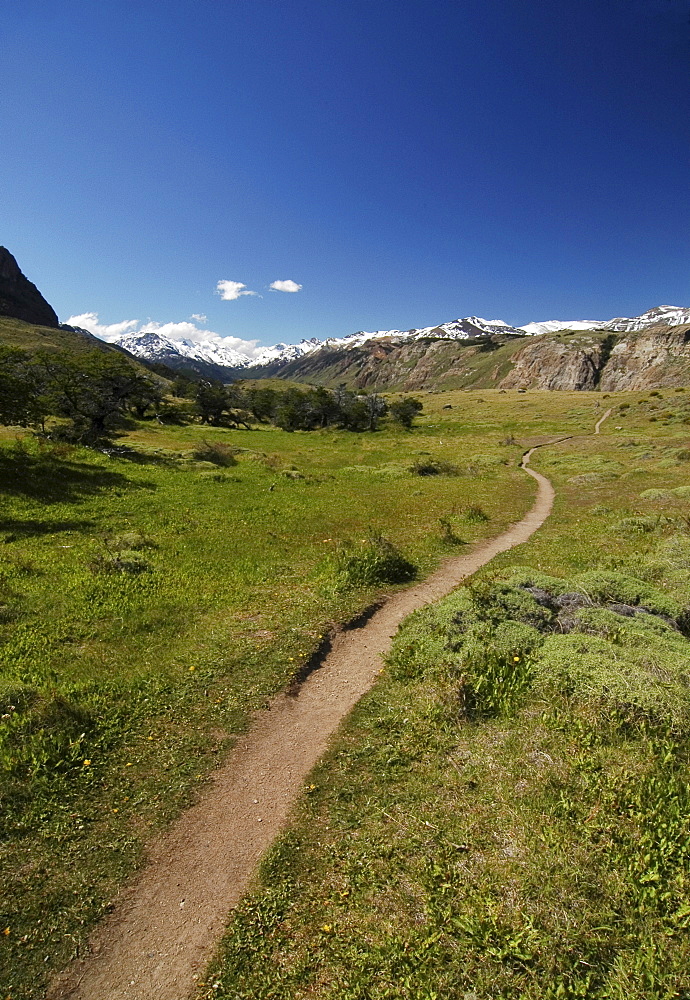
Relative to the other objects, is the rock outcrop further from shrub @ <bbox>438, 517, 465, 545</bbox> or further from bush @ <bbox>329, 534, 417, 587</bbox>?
bush @ <bbox>329, 534, 417, 587</bbox>

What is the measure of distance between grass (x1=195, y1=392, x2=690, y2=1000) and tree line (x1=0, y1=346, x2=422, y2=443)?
29.6m

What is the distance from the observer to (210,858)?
6.10 meters

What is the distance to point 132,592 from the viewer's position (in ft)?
42.7

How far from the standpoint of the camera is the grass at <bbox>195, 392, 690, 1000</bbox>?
4688 mm

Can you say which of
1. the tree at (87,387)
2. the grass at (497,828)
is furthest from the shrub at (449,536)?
the tree at (87,387)

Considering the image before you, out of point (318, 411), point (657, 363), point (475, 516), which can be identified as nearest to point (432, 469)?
point (475, 516)

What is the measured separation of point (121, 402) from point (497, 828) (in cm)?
5979

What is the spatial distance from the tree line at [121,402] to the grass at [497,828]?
29616 mm

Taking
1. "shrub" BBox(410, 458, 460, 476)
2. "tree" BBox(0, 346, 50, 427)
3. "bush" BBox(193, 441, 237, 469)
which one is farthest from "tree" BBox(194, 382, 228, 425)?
"shrub" BBox(410, 458, 460, 476)

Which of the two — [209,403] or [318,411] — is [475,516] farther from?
[209,403]

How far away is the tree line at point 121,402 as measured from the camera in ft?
99.9

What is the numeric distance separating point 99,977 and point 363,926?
2.95 metres

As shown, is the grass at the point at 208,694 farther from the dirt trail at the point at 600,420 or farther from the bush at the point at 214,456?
the dirt trail at the point at 600,420

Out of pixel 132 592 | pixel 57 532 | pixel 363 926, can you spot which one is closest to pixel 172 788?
pixel 363 926
